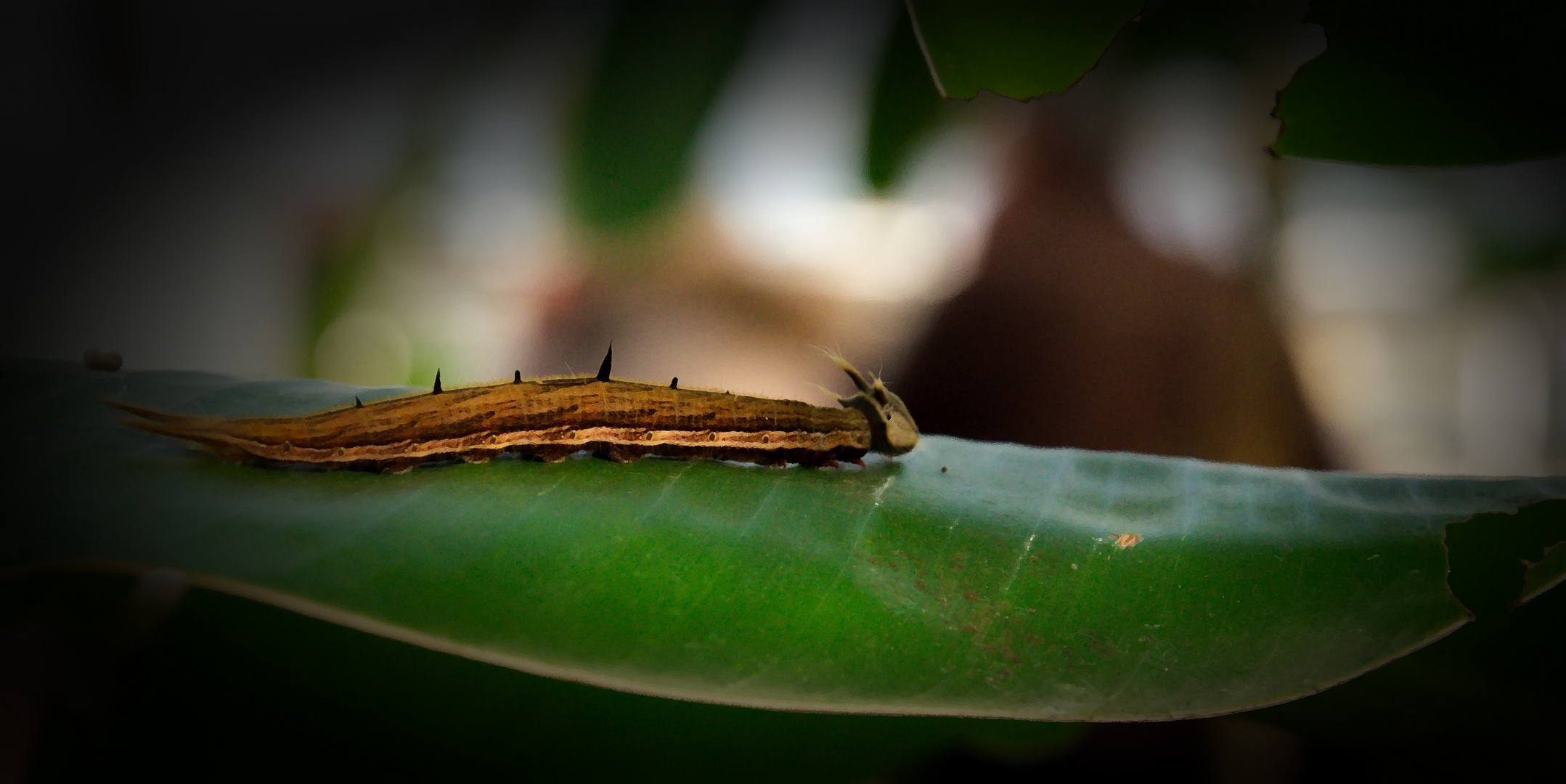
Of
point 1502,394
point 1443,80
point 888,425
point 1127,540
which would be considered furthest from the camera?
point 1502,394

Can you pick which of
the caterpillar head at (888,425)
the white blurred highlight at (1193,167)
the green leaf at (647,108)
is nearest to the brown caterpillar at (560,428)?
the caterpillar head at (888,425)

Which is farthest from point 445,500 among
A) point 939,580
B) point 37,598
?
point 939,580

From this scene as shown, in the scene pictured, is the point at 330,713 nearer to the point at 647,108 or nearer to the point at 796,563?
the point at 796,563

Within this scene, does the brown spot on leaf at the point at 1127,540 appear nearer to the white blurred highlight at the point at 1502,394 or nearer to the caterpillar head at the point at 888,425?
the caterpillar head at the point at 888,425

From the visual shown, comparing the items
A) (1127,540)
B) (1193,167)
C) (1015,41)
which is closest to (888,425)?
(1127,540)

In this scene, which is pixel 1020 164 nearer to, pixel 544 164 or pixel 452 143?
pixel 544 164

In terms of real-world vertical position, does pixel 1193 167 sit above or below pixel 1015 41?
below
